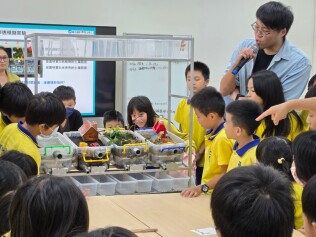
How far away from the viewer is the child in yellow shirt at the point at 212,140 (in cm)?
282

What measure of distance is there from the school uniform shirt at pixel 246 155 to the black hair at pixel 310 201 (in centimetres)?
114

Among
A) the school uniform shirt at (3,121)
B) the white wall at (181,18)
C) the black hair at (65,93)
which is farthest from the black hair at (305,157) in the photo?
the white wall at (181,18)

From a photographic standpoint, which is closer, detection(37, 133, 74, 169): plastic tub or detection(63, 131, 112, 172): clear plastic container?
detection(37, 133, 74, 169): plastic tub

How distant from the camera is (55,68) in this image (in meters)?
5.63

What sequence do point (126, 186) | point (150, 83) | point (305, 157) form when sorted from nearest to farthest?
point (305, 157) → point (126, 186) → point (150, 83)

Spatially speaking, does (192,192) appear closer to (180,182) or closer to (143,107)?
(180,182)

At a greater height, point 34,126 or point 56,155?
point 34,126

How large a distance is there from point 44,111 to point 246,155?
3.54ft

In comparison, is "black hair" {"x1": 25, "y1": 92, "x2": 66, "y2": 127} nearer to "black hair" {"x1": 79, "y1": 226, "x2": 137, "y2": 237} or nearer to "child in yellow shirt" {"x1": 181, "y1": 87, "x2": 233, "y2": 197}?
"child in yellow shirt" {"x1": 181, "y1": 87, "x2": 233, "y2": 197}

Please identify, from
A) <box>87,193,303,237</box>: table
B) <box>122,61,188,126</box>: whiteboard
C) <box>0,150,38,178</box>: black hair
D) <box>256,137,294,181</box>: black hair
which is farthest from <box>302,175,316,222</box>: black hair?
<box>122,61,188,126</box>: whiteboard

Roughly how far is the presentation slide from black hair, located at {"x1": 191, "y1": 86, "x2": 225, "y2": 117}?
8.15 ft

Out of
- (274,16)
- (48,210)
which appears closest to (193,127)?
(274,16)

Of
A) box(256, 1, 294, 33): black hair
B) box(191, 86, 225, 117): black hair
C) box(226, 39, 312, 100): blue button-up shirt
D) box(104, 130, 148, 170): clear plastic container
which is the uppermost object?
box(256, 1, 294, 33): black hair

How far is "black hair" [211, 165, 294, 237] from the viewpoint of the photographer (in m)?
1.17
